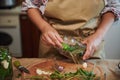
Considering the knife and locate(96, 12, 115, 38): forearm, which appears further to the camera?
locate(96, 12, 115, 38): forearm

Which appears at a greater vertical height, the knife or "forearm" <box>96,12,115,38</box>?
"forearm" <box>96,12,115,38</box>

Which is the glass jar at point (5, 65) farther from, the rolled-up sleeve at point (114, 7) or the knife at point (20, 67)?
the rolled-up sleeve at point (114, 7)

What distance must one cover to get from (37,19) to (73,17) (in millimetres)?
148

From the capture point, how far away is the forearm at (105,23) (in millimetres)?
967

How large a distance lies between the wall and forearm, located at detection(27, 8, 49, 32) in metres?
1.11

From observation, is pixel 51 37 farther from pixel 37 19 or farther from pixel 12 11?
pixel 12 11

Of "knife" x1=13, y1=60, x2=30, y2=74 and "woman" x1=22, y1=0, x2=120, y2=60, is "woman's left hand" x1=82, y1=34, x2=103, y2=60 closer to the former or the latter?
"woman" x1=22, y1=0, x2=120, y2=60

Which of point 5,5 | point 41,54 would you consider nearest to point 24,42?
point 5,5

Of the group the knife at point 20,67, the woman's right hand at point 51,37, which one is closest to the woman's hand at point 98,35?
the woman's right hand at point 51,37

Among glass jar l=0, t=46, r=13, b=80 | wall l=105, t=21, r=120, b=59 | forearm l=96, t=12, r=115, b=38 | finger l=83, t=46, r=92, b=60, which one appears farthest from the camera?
wall l=105, t=21, r=120, b=59

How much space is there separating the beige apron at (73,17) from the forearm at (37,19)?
0.13ft

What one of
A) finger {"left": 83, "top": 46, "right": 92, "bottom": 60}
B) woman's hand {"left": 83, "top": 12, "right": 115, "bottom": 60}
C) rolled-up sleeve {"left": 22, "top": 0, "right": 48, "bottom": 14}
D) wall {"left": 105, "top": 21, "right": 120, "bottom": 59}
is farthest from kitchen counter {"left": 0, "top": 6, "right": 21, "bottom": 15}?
finger {"left": 83, "top": 46, "right": 92, "bottom": 60}

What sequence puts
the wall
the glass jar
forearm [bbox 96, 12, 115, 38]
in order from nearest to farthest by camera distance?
the glass jar, forearm [bbox 96, 12, 115, 38], the wall

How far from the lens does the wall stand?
6.68 feet
